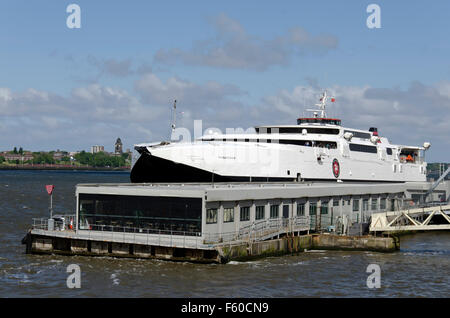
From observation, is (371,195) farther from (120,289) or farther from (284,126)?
(120,289)

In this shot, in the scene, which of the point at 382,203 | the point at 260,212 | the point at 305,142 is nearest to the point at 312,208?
the point at 260,212

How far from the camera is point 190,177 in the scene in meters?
57.7

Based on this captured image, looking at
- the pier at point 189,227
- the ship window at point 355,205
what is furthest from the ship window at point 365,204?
the pier at point 189,227

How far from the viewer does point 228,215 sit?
36.2m

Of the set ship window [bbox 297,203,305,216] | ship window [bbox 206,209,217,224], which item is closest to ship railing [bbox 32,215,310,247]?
ship window [bbox 206,209,217,224]

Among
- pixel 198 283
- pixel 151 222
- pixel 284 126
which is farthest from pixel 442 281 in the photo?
pixel 284 126

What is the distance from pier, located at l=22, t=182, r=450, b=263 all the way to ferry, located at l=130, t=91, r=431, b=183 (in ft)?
45.9

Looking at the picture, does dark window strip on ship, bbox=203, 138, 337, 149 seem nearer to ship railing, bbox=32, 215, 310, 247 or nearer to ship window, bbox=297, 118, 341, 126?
ship window, bbox=297, 118, 341, 126

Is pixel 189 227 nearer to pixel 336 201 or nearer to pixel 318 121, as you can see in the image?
pixel 336 201

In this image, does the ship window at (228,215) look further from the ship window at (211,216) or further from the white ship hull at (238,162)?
the white ship hull at (238,162)

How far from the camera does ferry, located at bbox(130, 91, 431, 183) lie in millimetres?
57469

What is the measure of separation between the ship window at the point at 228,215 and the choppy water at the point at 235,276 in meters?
2.74

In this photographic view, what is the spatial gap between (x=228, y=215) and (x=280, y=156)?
25517 millimetres

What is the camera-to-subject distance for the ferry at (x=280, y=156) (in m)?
57.5
